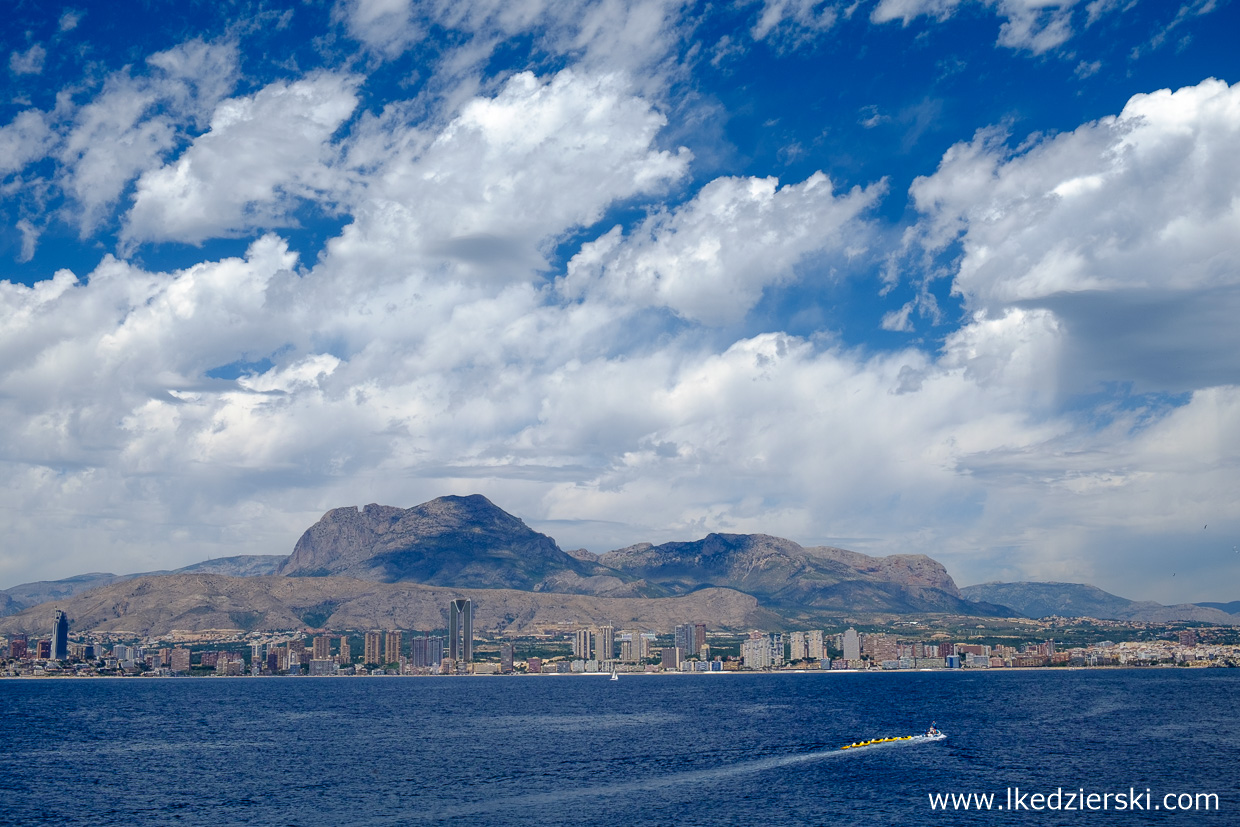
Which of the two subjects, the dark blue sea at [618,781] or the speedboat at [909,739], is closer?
the dark blue sea at [618,781]

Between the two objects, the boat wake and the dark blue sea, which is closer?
the dark blue sea

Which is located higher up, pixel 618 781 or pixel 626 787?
pixel 626 787

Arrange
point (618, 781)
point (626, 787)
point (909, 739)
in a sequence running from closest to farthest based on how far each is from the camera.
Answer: point (626, 787) → point (618, 781) → point (909, 739)

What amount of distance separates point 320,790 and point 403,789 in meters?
12.1

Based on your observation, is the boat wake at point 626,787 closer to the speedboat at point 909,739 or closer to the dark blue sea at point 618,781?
the dark blue sea at point 618,781

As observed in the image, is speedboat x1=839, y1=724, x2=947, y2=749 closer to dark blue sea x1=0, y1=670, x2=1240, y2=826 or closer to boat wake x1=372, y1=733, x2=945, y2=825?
dark blue sea x1=0, y1=670, x2=1240, y2=826

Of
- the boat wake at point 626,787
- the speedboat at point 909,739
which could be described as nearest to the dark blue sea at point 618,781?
the boat wake at point 626,787

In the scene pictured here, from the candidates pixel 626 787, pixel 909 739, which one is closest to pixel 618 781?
pixel 626 787

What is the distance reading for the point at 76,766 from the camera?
6752 inches

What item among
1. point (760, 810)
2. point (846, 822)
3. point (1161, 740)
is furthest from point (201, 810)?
point (1161, 740)

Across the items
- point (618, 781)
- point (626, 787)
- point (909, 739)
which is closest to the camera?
point (626, 787)

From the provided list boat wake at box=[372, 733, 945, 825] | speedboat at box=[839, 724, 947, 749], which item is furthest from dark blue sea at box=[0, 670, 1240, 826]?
speedboat at box=[839, 724, 947, 749]

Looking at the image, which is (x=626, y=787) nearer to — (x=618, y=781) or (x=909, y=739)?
(x=618, y=781)

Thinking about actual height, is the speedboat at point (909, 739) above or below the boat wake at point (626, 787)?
below
